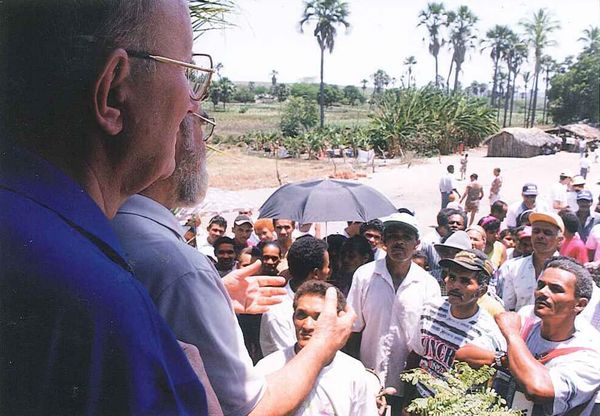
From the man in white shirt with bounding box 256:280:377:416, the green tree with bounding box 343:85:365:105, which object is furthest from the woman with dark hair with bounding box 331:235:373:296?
the green tree with bounding box 343:85:365:105

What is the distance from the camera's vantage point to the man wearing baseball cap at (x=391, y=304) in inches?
142

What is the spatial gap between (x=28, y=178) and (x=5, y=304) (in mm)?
174

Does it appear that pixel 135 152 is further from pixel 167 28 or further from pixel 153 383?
pixel 153 383

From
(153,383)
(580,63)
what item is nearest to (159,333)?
(153,383)

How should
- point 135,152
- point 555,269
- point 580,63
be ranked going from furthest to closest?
point 580,63 → point 555,269 → point 135,152

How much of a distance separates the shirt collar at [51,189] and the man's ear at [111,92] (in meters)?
0.11

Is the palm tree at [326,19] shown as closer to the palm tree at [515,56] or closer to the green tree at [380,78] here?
the palm tree at [515,56]

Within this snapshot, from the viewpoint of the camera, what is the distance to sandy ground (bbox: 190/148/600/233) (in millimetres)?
14200

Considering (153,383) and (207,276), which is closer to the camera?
(153,383)

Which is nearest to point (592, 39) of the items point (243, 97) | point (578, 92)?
point (578, 92)

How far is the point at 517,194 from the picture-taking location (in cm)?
1866

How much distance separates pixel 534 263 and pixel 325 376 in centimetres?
264

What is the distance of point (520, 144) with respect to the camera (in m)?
30.7

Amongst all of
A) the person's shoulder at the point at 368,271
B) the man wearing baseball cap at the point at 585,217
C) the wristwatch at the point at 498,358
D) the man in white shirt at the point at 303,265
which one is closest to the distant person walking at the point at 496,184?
the man wearing baseball cap at the point at 585,217
